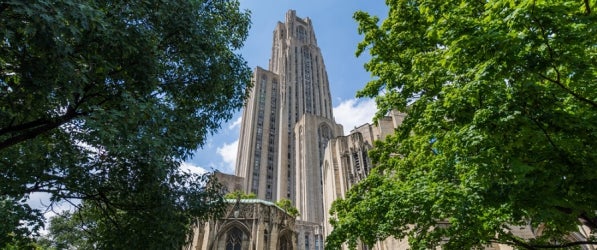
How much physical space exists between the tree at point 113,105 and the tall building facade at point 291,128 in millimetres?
49405

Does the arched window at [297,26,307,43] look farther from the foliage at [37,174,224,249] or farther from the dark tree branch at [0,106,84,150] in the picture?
the dark tree branch at [0,106,84,150]

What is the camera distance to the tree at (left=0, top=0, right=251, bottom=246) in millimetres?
6430

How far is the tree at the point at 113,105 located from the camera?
21.1ft

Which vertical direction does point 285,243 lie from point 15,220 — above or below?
above

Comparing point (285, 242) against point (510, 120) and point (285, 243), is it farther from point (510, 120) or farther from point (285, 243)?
point (510, 120)

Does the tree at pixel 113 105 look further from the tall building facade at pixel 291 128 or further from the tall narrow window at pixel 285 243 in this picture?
the tall building facade at pixel 291 128

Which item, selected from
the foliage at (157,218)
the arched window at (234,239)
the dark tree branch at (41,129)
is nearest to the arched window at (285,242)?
the arched window at (234,239)

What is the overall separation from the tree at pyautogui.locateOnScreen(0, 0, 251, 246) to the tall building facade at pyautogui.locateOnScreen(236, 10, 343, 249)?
49.4 meters

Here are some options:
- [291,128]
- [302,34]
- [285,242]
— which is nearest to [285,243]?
[285,242]

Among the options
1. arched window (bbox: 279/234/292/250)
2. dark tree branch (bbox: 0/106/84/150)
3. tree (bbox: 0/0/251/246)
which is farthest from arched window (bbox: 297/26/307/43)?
dark tree branch (bbox: 0/106/84/150)

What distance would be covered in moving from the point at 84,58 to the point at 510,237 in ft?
38.9

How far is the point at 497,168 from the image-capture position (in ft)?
22.0

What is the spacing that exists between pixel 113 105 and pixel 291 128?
3403 inches

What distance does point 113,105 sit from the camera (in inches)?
342
